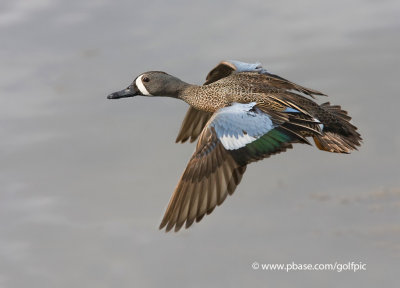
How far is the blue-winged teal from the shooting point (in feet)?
23.1

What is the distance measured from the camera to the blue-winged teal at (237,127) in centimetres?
704

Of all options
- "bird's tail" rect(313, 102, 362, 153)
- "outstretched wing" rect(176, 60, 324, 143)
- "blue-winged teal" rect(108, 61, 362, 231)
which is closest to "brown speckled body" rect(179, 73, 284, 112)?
"blue-winged teal" rect(108, 61, 362, 231)

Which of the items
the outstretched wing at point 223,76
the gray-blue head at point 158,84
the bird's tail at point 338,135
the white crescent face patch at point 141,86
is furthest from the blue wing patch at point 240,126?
the white crescent face patch at point 141,86

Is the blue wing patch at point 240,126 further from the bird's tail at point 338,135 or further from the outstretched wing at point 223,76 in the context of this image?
the outstretched wing at point 223,76

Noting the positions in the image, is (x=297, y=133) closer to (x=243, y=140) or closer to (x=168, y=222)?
(x=243, y=140)

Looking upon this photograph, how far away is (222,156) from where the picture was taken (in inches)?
281

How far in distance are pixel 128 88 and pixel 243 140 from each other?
1.74 m

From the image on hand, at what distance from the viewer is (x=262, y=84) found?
26.1ft

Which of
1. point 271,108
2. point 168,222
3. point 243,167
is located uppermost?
point 271,108

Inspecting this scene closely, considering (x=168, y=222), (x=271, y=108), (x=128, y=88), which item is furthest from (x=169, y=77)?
(x=168, y=222)

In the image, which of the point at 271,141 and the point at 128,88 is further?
the point at 128,88

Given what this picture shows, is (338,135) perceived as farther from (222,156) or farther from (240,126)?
(222,156)

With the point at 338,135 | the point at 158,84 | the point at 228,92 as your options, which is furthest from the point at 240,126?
the point at 158,84

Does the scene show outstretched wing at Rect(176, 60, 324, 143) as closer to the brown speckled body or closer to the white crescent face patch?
the brown speckled body
